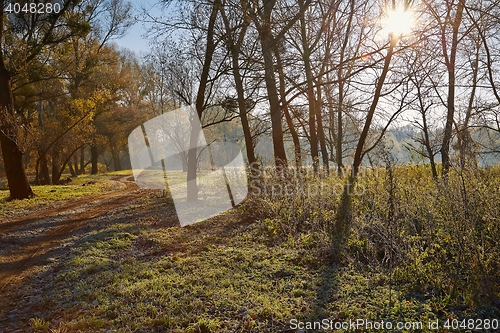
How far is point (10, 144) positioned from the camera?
13609mm

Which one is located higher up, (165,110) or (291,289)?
(165,110)

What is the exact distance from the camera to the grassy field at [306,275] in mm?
3807

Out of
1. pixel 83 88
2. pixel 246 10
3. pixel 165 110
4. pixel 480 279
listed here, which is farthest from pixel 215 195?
pixel 165 110

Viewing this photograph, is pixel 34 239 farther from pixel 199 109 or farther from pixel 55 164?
pixel 55 164

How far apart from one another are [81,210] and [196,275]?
829 centimetres

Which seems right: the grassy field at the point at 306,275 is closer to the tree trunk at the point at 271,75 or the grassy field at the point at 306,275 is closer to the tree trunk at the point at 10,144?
the tree trunk at the point at 271,75

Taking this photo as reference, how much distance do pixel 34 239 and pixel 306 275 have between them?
254 inches

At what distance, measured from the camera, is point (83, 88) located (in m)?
26.3

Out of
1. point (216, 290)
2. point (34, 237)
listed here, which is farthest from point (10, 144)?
point (216, 290)

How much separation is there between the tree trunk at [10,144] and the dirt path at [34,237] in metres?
2.25

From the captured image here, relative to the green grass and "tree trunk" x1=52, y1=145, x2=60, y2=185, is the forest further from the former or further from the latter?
"tree trunk" x1=52, y1=145, x2=60, y2=185

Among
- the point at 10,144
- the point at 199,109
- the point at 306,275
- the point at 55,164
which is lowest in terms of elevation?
the point at 306,275

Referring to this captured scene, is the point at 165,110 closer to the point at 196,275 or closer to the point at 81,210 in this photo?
the point at 81,210

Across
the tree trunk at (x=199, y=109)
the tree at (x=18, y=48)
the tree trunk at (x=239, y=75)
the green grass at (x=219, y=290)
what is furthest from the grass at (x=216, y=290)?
the tree at (x=18, y=48)
